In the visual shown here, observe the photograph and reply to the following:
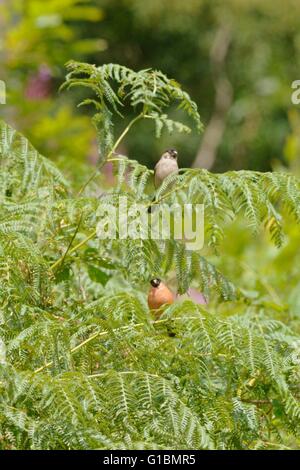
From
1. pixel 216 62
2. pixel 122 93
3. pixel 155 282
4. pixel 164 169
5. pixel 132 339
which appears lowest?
pixel 132 339

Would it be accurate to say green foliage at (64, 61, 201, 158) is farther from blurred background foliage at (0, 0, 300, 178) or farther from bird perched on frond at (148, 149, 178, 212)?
blurred background foliage at (0, 0, 300, 178)

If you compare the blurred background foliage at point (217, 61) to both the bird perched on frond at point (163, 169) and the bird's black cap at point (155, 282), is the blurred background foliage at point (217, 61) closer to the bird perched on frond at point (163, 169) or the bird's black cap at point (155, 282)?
the bird perched on frond at point (163, 169)

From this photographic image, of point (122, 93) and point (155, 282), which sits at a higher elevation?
point (122, 93)

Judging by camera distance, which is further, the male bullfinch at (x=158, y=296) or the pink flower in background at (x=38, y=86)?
the pink flower in background at (x=38, y=86)

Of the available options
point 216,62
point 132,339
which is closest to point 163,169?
point 132,339

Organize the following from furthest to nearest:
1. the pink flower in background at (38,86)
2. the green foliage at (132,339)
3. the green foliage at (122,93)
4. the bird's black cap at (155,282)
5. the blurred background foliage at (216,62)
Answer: the blurred background foliage at (216,62) < the pink flower in background at (38,86) < the bird's black cap at (155,282) < the green foliage at (122,93) < the green foliage at (132,339)

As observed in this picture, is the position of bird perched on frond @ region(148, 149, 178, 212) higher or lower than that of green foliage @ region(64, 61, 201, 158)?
lower

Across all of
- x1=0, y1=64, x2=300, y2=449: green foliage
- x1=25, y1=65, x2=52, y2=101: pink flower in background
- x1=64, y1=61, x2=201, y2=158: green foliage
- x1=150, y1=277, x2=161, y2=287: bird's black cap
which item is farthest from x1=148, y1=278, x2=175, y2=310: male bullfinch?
x1=25, y1=65, x2=52, y2=101: pink flower in background

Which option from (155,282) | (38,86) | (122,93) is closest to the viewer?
(122,93)

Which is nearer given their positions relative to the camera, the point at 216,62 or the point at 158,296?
the point at 158,296

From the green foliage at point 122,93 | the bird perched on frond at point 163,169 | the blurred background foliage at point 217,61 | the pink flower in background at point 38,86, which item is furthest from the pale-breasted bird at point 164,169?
the blurred background foliage at point 217,61

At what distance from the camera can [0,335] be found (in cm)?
195

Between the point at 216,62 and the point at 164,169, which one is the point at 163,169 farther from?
the point at 216,62
